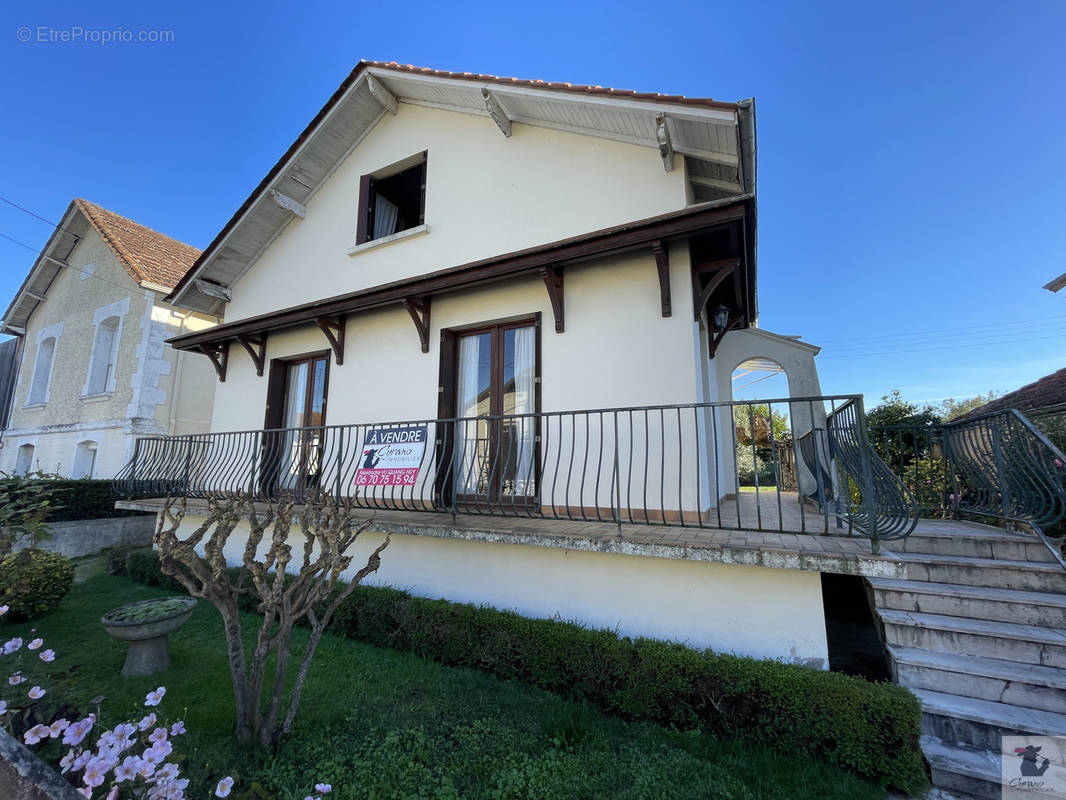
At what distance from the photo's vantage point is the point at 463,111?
6.28 meters

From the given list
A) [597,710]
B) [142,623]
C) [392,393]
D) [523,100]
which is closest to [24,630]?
[142,623]

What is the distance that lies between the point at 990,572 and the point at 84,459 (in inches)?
643

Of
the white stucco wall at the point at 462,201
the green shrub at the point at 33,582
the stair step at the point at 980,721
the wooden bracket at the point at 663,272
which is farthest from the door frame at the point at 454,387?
the green shrub at the point at 33,582

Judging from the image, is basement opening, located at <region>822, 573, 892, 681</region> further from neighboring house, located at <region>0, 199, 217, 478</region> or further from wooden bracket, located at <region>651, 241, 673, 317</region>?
neighboring house, located at <region>0, 199, 217, 478</region>

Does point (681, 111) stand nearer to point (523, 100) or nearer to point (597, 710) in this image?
point (523, 100)

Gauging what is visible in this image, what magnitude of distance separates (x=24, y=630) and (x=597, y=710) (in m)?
6.30

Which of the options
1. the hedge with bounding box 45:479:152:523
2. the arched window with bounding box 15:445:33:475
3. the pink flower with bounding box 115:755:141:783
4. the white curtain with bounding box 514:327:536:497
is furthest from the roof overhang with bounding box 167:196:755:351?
the arched window with bounding box 15:445:33:475

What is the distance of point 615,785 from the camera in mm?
2311

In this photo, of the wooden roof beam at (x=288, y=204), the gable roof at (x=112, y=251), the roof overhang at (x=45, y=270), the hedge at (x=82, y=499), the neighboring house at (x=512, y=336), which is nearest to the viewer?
the neighboring house at (x=512, y=336)

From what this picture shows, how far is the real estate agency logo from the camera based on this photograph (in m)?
2.21

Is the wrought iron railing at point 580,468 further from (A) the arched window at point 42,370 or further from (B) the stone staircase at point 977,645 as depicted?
(A) the arched window at point 42,370

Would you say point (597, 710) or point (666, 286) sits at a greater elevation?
point (666, 286)

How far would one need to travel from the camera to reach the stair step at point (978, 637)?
267cm

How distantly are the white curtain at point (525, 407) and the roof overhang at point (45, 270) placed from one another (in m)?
14.8
